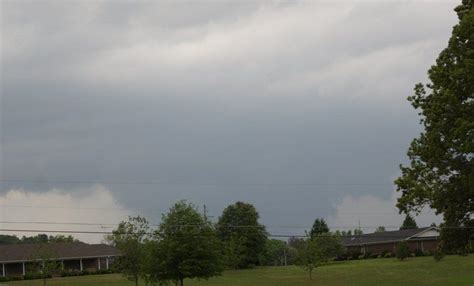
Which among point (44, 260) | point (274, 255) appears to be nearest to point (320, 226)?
point (274, 255)

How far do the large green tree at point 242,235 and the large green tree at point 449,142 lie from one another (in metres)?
57.5

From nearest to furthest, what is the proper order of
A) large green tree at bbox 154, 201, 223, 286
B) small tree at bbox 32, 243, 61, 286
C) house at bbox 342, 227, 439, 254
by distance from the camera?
large green tree at bbox 154, 201, 223, 286
small tree at bbox 32, 243, 61, 286
house at bbox 342, 227, 439, 254

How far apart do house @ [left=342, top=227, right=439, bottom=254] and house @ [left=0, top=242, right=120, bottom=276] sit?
1633 inches

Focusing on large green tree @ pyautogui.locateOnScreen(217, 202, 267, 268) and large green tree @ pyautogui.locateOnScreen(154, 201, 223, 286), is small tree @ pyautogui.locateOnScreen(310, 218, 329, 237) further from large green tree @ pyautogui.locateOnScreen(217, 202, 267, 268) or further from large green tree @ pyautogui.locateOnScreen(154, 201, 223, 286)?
large green tree @ pyautogui.locateOnScreen(154, 201, 223, 286)

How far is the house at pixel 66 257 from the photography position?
92.1 m

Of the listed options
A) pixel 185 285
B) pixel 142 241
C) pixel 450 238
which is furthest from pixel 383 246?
pixel 450 238

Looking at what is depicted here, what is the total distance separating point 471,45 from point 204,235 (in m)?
23.0

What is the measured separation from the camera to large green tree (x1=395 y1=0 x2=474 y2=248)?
2542cm

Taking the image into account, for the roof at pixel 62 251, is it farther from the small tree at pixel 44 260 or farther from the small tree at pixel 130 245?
the small tree at pixel 130 245

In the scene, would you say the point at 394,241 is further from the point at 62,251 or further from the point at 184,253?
the point at 184,253

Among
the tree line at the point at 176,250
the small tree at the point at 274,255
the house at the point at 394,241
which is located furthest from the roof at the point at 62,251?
the house at the point at 394,241

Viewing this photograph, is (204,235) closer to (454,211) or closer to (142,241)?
(142,241)

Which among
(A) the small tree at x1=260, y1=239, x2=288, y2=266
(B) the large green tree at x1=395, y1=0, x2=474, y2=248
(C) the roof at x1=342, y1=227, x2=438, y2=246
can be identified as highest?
(B) the large green tree at x1=395, y1=0, x2=474, y2=248

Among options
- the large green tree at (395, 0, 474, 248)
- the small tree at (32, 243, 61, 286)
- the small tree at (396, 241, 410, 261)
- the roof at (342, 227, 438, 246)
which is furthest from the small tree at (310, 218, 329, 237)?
the large green tree at (395, 0, 474, 248)
